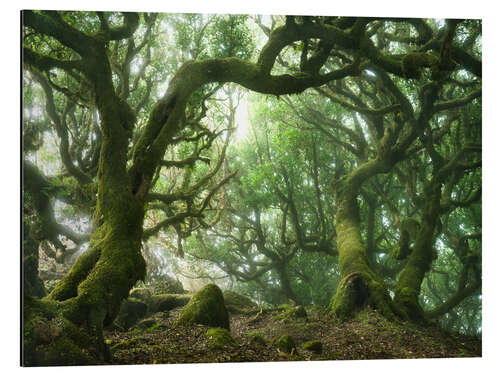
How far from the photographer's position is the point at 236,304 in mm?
8500

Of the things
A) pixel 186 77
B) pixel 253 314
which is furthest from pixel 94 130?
pixel 253 314

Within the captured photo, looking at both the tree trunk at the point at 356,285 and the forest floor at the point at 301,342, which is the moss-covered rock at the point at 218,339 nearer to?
the forest floor at the point at 301,342

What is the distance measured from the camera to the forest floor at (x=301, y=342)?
4.54 metres

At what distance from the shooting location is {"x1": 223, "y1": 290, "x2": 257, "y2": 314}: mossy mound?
324 inches

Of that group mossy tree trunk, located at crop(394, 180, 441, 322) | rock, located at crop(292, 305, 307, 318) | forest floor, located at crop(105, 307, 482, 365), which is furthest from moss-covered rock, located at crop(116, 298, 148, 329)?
mossy tree trunk, located at crop(394, 180, 441, 322)

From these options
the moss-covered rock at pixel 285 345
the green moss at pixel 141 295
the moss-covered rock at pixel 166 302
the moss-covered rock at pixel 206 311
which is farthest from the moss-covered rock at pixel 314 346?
the green moss at pixel 141 295

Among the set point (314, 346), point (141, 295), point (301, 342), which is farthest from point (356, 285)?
point (141, 295)

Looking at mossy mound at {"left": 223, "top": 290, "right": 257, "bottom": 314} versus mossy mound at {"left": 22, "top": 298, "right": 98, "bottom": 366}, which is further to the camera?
mossy mound at {"left": 223, "top": 290, "right": 257, "bottom": 314}

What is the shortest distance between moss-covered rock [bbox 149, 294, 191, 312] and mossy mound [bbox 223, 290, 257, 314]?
2.71 feet

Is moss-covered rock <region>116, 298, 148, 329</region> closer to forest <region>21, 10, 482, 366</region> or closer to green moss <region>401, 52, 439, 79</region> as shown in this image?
forest <region>21, 10, 482, 366</region>

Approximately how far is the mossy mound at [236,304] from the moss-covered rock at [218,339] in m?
3.20

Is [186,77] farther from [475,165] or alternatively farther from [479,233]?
[479,233]

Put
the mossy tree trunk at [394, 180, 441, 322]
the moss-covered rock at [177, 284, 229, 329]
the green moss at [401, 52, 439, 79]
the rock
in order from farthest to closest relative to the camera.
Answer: the mossy tree trunk at [394, 180, 441, 322]
the rock
the green moss at [401, 52, 439, 79]
the moss-covered rock at [177, 284, 229, 329]

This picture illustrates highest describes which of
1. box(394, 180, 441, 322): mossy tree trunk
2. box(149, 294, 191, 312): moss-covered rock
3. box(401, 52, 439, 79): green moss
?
box(401, 52, 439, 79): green moss
